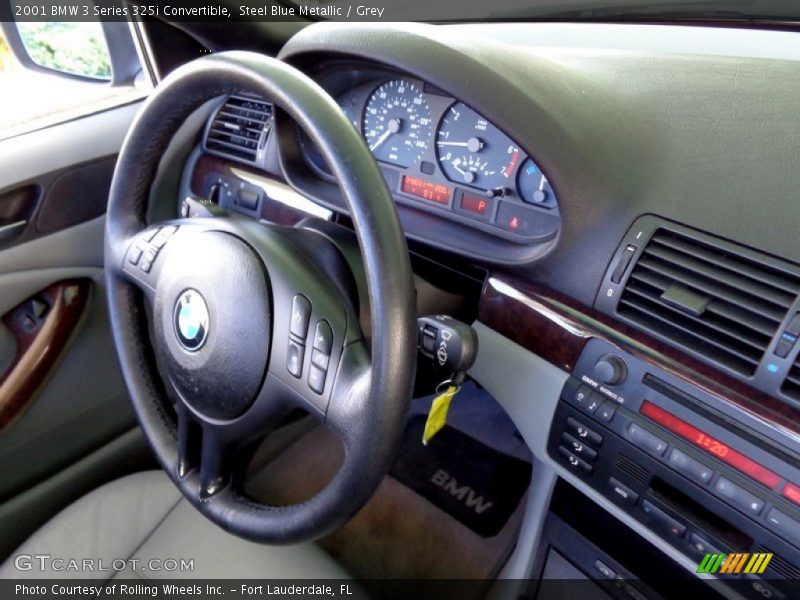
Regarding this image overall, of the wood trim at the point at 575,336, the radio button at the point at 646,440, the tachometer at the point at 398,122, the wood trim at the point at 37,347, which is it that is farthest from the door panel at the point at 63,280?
the radio button at the point at 646,440

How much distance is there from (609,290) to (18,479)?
121 cm

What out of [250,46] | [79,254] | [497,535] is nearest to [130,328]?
[79,254]

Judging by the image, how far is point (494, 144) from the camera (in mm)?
972

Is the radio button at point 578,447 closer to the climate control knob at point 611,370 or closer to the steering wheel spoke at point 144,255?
the climate control knob at point 611,370

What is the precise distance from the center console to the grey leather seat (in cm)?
47

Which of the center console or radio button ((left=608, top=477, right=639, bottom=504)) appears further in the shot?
radio button ((left=608, top=477, right=639, bottom=504))

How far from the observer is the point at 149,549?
3.40ft

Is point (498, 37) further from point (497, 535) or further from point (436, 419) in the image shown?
point (497, 535)

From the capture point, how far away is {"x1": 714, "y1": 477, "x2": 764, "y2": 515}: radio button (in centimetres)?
70

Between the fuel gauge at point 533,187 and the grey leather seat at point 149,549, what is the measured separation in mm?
656

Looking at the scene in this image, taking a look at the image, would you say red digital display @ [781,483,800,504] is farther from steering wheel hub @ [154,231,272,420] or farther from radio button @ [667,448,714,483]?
steering wheel hub @ [154,231,272,420]

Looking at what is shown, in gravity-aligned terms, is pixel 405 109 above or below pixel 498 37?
below

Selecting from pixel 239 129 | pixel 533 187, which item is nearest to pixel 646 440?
pixel 533 187

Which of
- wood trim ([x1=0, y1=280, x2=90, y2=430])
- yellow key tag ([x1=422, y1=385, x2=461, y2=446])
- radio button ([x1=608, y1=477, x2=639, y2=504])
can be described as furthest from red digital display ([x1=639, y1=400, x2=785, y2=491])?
wood trim ([x1=0, y1=280, x2=90, y2=430])
